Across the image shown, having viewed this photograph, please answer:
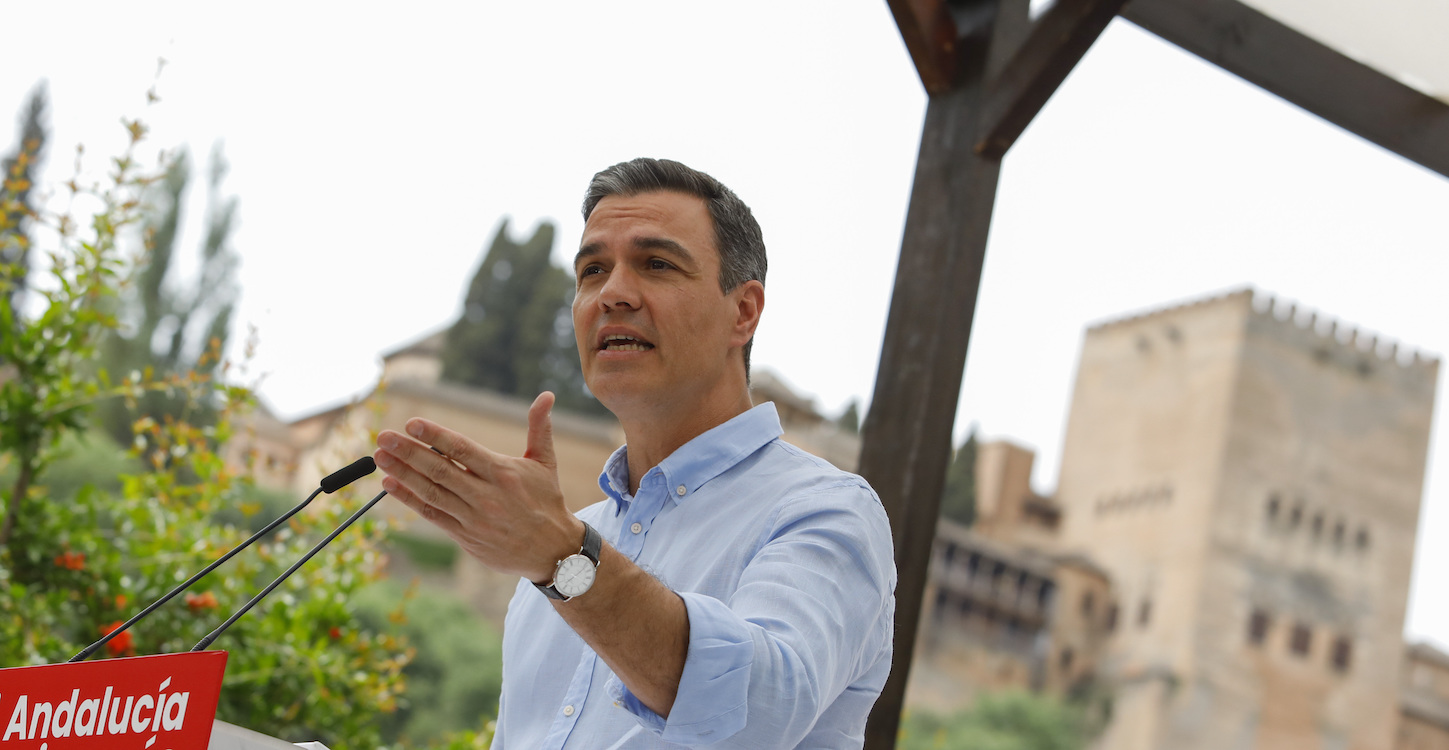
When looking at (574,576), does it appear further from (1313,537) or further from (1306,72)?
(1313,537)

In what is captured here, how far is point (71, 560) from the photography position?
9.28ft

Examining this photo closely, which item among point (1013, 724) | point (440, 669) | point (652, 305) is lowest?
point (652, 305)

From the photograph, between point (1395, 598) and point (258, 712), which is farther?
point (1395, 598)

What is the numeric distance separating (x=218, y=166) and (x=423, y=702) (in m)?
16.2

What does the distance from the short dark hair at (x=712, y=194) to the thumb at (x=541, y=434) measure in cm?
43

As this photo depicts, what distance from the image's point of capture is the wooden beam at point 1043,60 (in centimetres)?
227

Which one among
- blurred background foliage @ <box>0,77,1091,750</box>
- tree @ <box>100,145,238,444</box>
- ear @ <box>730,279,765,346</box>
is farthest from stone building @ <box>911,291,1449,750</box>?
ear @ <box>730,279,765,346</box>

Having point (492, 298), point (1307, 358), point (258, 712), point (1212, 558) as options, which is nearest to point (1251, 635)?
point (1212, 558)

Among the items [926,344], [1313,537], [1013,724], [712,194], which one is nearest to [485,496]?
[712,194]

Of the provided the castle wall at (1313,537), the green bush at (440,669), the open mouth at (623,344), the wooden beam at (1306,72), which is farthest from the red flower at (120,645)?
the castle wall at (1313,537)

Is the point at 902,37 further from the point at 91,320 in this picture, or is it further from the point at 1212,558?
the point at 1212,558

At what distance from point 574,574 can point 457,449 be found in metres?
0.12

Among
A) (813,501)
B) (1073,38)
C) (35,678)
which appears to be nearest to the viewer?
(35,678)

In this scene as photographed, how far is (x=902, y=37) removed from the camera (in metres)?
2.42
